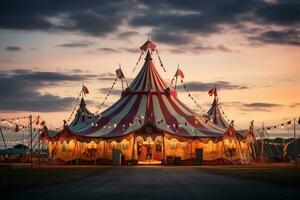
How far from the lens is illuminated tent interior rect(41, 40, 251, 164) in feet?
160

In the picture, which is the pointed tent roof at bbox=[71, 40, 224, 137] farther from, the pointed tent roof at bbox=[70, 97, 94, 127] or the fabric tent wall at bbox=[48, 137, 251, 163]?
the pointed tent roof at bbox=[70, 97, 94, 127]

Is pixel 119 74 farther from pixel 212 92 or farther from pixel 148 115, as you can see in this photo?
pixel 212 92

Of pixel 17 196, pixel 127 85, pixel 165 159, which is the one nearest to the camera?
pixel 17 196

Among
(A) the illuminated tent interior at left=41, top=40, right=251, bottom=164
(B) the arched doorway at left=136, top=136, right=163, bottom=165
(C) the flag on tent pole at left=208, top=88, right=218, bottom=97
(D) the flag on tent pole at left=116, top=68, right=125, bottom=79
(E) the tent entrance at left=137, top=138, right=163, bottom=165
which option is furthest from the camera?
(C) the flag on tent pole at left=208, top=88, right=218, bottom=97

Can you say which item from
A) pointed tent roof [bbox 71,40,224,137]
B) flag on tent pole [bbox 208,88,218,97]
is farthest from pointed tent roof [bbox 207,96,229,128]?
pointed tent roof [bbox 71,40,224,137]

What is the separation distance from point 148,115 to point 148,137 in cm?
275

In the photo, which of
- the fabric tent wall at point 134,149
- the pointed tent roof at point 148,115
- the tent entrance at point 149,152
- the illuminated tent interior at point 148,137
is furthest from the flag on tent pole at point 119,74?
the fabric tent wall at point 134,149

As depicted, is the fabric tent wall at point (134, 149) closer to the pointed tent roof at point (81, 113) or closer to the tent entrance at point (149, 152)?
the tent entrance at point (149, 152)

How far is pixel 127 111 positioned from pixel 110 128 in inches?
103

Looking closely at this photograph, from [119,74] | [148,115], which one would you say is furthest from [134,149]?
[119,74]

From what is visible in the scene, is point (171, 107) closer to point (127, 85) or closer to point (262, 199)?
point (127, 85)

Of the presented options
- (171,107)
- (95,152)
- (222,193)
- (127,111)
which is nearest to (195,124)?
(171,107)

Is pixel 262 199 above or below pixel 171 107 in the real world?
below

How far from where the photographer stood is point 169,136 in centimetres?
4834
